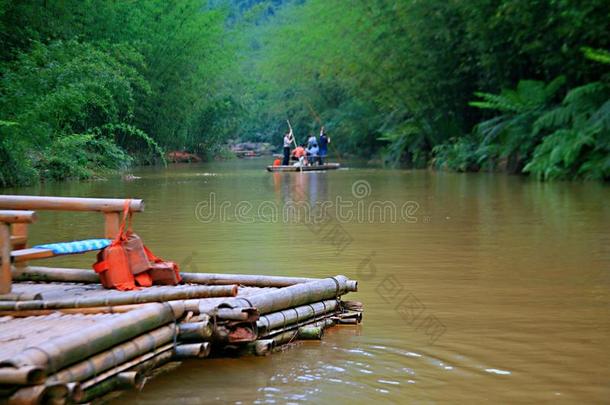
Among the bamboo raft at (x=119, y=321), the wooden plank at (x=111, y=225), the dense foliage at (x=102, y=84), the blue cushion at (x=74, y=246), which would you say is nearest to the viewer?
the bamboo raft at (x=119, y=321)

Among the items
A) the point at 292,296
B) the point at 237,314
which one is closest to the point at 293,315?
the point at 292,296

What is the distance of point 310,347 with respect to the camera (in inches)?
232

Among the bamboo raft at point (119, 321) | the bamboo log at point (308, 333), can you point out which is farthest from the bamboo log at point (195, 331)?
the bamboo log at point (308, 333)

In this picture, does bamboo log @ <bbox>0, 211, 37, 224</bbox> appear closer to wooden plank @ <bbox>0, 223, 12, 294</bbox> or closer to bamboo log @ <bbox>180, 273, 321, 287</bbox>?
wooden plank @ <bbox>0, 223, 12, 294</bbox>

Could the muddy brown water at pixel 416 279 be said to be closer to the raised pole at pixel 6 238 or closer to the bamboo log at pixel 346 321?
the bamboo log at pixel 346 321

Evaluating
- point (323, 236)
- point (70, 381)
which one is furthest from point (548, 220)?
point (70, 381)

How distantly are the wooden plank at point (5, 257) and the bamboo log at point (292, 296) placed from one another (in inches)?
55.1

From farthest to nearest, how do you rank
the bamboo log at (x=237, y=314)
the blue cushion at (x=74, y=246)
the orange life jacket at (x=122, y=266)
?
the orange life jacket at (x=122, y=266)
the blue cushion at (x=74, y=246)
the bamboo log at (x=237, y=314)

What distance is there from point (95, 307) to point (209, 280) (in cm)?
126

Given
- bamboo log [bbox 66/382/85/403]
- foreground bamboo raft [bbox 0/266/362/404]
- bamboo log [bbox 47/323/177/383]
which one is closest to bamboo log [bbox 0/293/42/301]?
foreground bamboo raft [bbox 0/266/362/404]

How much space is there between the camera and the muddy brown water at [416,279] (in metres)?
4.95

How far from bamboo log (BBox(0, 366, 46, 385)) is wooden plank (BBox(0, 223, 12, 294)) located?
2.08 meters

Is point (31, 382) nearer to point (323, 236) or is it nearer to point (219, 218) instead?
point (323, 236)

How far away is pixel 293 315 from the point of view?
605cm
